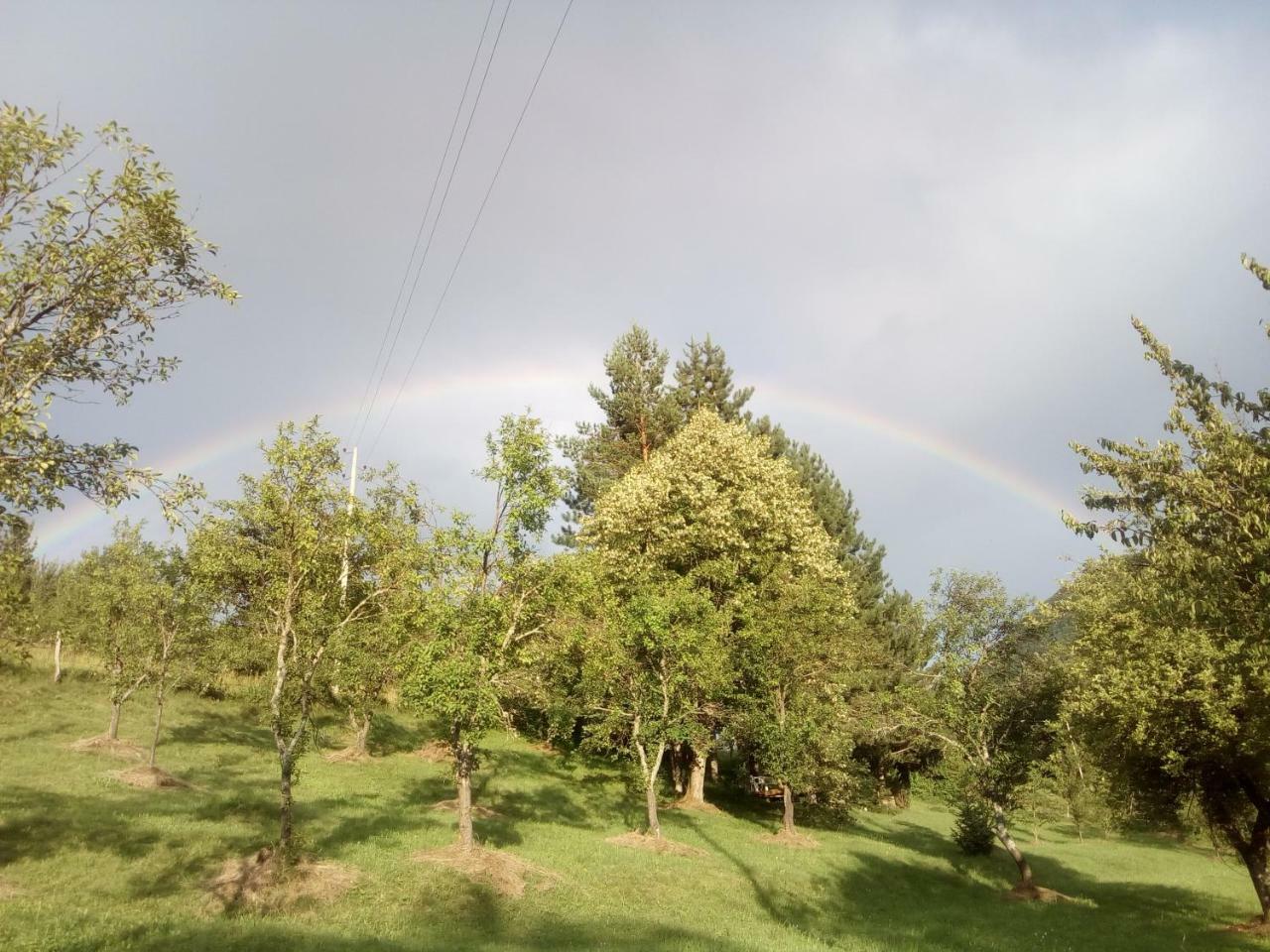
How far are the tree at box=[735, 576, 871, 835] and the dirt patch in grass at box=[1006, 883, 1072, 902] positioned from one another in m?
9.02

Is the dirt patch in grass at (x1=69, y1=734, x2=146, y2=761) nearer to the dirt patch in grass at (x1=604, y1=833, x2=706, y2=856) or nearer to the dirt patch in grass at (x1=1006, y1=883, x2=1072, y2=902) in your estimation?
the dirt patch in grass at (x1=604, y1=833, x2=706, y2=856)

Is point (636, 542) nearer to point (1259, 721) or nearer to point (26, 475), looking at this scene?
point (1259, 721)

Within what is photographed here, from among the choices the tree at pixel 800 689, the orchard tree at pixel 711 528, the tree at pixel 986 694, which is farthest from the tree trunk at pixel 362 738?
the tree at pixel 986 694

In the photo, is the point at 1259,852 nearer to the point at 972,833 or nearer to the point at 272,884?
the point at 972,833

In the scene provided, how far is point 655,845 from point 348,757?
2188cm

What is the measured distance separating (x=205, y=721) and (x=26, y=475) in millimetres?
44365

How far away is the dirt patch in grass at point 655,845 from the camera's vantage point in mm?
31244

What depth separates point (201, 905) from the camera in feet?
58.3

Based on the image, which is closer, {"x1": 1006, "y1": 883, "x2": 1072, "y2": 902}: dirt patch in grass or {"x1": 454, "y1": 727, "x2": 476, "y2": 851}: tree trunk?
{"x1": 454, "y1": 727, "x2": 476, "y2": 851}: tree trunk

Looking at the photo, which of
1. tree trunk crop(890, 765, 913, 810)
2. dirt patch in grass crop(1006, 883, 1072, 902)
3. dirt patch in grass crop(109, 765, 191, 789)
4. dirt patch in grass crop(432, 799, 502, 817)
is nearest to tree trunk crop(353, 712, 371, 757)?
dirt patch in grass crop(432, 799, 502, 817)

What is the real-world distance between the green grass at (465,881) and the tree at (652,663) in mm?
5063

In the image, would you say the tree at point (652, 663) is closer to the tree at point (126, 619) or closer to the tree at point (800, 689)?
the tree at point (800, 689)

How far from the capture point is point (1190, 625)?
20281mm

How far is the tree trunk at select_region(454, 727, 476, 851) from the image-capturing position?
2480 centimetres
